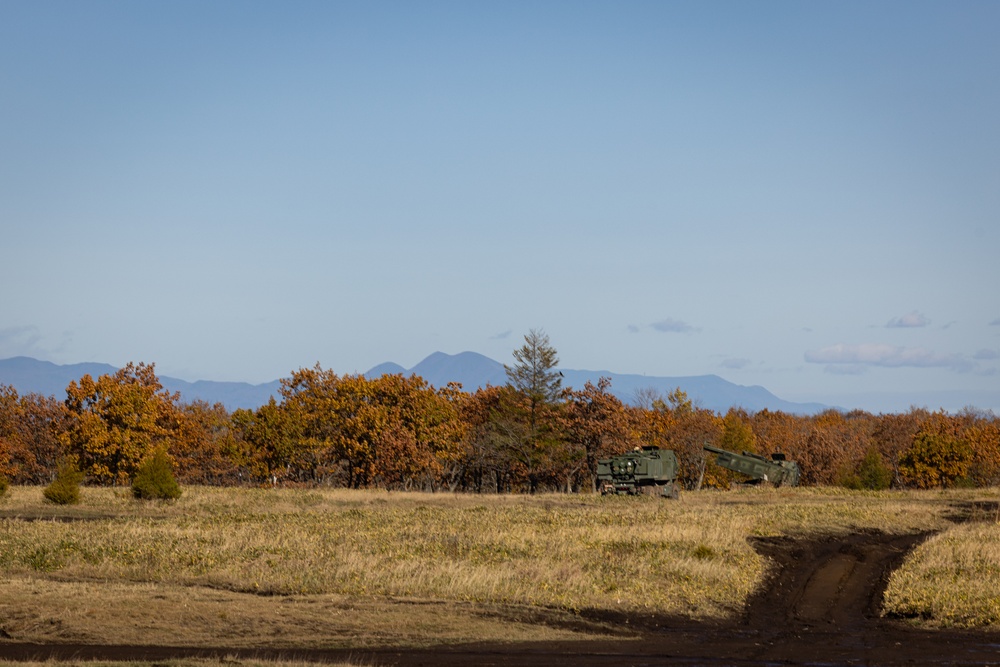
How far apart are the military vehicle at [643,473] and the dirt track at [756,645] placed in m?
25.4

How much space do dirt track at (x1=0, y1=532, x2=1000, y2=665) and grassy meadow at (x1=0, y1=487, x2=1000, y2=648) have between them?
71 centimetres

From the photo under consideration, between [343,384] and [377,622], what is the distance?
2334 inches

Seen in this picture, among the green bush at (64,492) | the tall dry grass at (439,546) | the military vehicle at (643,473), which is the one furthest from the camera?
the military vehicle at (643,473)

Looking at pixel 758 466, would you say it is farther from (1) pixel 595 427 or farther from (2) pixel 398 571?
(2) pixel 398 571

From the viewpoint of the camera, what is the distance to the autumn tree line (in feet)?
223

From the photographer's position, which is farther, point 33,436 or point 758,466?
point 33,436

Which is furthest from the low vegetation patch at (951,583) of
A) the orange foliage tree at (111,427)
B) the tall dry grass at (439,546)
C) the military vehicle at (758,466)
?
the orange foliage tree at (111,427)

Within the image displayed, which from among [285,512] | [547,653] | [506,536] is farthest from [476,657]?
[285,512]

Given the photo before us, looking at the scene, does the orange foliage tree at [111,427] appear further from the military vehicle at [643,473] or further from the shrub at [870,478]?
the shrub at [870,478]

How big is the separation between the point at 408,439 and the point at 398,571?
157 feet

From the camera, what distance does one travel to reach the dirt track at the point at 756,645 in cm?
1603

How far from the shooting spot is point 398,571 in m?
23.7

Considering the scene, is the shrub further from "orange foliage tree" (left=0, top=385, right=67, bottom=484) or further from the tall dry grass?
"orange foliage tree" (left=0, top=385, right=67, bottom=484)

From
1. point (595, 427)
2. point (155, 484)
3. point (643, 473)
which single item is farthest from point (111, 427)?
point (643, 473)
